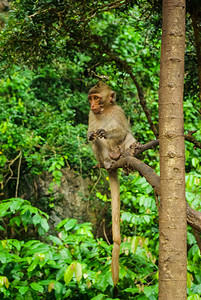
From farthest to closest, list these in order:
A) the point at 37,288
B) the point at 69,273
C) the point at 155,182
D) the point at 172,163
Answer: the point at 37,288, the point at 69,273, the point at 155,182, the point at 172,163

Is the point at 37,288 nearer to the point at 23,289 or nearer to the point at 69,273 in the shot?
the point at 23,289

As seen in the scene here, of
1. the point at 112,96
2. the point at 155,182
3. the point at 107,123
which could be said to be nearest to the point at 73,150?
the point at 107,123

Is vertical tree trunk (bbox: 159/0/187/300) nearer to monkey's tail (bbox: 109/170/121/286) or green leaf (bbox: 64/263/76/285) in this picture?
monkey's tail (bbox: 109/170/121/286)

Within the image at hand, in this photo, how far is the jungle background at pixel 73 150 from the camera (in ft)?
9.18

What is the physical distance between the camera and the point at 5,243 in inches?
127

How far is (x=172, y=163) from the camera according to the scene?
1.30m

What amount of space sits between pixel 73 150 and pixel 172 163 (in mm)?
4433

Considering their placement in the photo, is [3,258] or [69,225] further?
[69,225]

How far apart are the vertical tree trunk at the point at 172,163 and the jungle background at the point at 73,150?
0.87 metres

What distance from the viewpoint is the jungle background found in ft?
9.18

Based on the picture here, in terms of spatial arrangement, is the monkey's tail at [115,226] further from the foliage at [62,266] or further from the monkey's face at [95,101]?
the monkey's face at [95,101]

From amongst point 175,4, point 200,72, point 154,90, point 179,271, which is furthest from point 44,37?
point 154,90

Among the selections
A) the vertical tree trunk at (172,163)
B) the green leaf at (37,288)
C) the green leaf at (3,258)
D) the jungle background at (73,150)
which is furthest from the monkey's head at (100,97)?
the vertical tree trunk at (172,163)

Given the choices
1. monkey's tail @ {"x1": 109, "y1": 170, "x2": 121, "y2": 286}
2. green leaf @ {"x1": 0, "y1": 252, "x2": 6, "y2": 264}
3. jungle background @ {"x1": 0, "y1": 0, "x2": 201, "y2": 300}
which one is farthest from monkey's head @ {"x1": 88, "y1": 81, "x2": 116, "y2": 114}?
green leaf @ {"x1": 0, "y1": 252, "x2": 6, "y2": 264}
